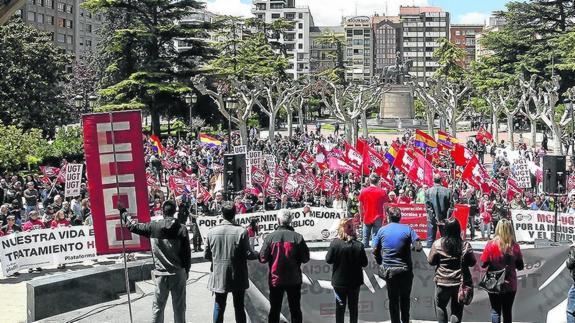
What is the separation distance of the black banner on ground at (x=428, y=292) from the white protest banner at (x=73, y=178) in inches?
466

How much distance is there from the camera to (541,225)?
54.3 feet

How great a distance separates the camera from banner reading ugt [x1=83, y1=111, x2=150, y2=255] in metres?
8.25

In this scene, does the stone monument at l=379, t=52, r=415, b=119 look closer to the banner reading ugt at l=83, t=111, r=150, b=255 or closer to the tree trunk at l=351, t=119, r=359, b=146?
the tree trunk at l=351, t=119, r=359, b=146

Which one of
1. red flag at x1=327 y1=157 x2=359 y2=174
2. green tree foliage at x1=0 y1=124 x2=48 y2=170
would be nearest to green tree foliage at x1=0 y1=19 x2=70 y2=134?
green tree foliage at x1=0 y1=124 x2=48 y2=170

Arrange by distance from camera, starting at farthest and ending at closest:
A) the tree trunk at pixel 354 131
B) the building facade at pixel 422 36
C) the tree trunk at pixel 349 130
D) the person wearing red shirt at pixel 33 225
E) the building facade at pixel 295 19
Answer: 1. the building facade at pixel 422 36
2. the building facade at pixel 295 19
3. the tree trunk at pixel 354 131
4. the tree trunk at pixel 349 130
5. the person wearing red shirt at pixel 33 225

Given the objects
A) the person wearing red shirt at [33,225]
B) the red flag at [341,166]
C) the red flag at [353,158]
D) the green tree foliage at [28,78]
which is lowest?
the person wearing red shirt at [33,225]

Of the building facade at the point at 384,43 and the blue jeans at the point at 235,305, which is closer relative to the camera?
the blue jeans at the point at 235,305

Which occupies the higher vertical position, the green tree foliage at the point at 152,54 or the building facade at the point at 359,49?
the building facade at the point at 359,49

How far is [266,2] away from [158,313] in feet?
486

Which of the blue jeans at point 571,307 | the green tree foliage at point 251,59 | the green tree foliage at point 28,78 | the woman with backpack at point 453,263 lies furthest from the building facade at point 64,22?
the blue jeans at point 571,307

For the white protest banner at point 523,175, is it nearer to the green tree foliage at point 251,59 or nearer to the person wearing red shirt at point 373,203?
the person wearing red shirt at point 373,203

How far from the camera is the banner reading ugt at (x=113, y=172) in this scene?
825 centimetres

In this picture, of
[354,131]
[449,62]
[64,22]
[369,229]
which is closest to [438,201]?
[369,229]

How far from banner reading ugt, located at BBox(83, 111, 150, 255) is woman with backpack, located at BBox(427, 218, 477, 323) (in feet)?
10.8
